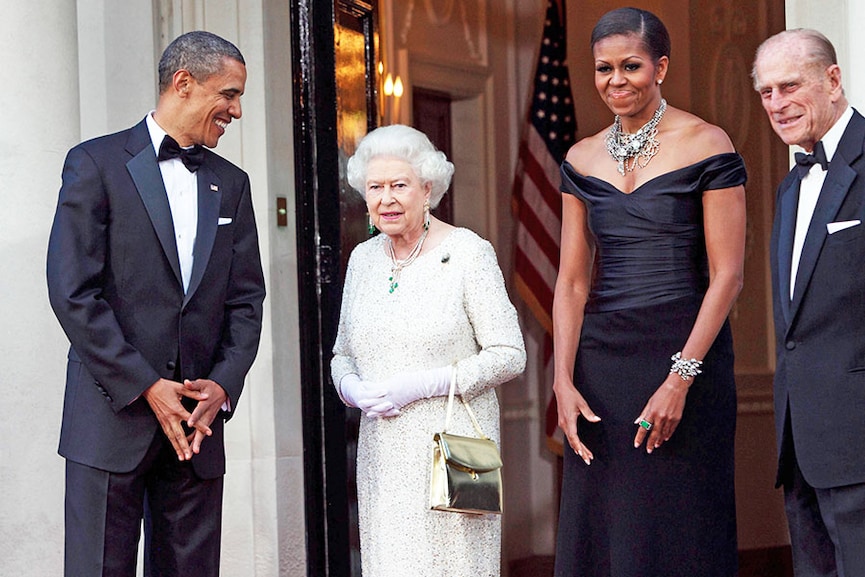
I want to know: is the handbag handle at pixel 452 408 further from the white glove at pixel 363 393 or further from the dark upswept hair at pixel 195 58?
the dark upswept hair at pixel 195 58

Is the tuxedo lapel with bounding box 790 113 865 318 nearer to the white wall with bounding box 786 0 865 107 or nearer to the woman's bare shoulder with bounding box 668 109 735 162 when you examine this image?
the woman's bare shoulder with bounding box 668 109 735 162

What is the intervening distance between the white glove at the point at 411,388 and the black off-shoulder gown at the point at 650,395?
470 millimetres

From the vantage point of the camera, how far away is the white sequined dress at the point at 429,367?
13.2 ft

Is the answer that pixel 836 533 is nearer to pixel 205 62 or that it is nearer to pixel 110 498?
pixel 110 498

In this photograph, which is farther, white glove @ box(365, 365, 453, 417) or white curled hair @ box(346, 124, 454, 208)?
white curled hair @ box(346, 124, 454, 208)

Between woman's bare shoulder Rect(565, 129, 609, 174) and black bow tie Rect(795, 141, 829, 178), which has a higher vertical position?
woman's bare shoulder Rect(565, 129, 609, 174)

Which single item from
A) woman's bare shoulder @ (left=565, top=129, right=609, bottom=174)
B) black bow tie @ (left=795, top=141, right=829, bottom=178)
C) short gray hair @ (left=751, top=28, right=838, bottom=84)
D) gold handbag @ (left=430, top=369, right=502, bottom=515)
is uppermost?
short gray hair @ (left=751, top=28, right=838, bottom=84)

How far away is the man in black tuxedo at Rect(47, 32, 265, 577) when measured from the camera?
3.73m

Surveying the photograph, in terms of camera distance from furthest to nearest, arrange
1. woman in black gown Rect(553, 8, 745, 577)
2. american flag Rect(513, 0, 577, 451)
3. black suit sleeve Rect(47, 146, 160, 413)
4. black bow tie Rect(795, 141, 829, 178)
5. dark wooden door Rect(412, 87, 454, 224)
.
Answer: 1. american flag Rect(513, 0, 577, 451)
2. dark wooden door Rect(412, 87, 454, 224)
3. woman in black gown Rect(553, 8, 745, 577)
4. black suit sleeve Rect(47, 146, 160, 413)
5. black bow tie Rect(795, 141, 829, 178)

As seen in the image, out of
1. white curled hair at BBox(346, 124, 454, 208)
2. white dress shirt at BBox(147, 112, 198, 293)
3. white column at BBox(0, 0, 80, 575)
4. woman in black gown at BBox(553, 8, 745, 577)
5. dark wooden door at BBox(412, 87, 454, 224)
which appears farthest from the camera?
dark wooden door at BBox(412, 87, 454, 224)

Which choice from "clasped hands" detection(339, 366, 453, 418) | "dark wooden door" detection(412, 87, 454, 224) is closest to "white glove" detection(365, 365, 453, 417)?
"clasped hands" detection(339, 366, 453, 418)

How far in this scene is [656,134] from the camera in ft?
12.9

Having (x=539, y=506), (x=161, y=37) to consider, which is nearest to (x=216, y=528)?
(x=161, y=37)

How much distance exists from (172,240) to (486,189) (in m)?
3.31
